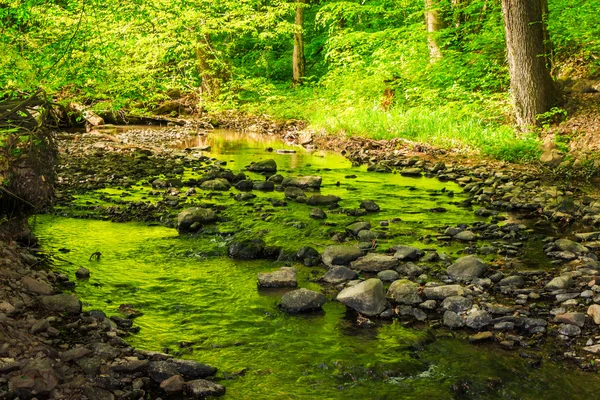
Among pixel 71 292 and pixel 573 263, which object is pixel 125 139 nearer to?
pixel 71 292

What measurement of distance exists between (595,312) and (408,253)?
2041 millimetres

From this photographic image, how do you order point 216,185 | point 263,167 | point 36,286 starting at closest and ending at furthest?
point 36,286, point 216,185, point 263,167

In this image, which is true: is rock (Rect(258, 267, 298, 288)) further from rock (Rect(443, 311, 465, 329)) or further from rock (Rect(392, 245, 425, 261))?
rock (Rect(443, 311, 465, 329))

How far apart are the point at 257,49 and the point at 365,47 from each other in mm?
12236

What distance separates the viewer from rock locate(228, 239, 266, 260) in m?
6.49

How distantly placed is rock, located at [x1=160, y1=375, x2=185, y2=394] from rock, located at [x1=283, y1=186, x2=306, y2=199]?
230 inches

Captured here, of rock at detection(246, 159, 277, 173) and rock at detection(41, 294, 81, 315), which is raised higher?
rock at detection(246, 159, 277, 173)

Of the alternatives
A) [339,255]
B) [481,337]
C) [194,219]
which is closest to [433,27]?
[194,219]

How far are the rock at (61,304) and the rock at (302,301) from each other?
64.4 inches

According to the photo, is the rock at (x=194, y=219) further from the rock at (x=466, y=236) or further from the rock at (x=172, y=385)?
the rock at (x=172, y=385)

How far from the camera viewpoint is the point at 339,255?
Result: 614 centimetres

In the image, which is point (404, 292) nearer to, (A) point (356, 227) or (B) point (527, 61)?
(A) point (356, 227)

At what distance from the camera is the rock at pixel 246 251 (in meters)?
6.49

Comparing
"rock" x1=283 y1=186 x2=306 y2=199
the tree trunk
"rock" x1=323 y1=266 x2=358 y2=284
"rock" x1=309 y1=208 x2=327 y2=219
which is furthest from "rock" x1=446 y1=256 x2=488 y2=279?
the tree trunk
